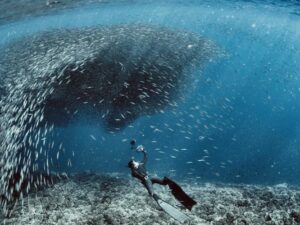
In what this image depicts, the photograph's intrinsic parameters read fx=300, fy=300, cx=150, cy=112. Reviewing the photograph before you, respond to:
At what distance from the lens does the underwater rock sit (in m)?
17.5

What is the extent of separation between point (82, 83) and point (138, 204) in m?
10.7

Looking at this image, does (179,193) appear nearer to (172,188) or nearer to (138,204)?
(172,188)

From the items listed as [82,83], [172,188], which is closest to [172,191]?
[172,188]

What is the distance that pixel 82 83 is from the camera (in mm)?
19594

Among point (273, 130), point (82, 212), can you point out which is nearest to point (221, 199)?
point (82, 212)

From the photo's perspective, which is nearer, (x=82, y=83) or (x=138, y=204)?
(x=138, y=204)

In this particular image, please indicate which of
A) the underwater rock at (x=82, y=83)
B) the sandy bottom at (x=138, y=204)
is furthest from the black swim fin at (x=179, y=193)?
the underwater rock at (x=82, y=83)

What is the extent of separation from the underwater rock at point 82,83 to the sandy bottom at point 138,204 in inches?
143

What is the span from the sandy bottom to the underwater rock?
363 cm

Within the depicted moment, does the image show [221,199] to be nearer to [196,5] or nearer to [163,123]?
[163,123]

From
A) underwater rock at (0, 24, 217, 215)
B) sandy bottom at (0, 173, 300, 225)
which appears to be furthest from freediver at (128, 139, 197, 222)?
underwater rock at (0, 24, 217, 215)

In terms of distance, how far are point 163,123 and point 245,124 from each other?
6.15m

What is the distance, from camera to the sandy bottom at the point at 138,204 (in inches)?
412

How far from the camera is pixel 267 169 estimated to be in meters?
14.6
